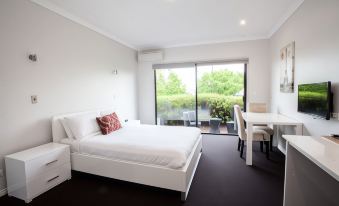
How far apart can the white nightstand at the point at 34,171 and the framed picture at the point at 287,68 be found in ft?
12.6

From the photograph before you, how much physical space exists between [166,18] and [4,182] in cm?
340

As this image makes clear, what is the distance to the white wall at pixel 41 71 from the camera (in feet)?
6.72

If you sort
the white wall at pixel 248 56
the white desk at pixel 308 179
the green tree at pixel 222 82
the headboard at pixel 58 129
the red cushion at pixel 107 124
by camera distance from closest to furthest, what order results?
the white desk at pixel 308 179, the headboard at pixel 58 129, the red cushion at pixel 107 124, the white wall at pixel 248 56, the green tree at pixel 222 82

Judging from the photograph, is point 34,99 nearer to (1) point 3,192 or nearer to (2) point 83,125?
(2) point 83,125

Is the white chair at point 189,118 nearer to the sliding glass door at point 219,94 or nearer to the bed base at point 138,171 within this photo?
the sliding glass door at point 219,94

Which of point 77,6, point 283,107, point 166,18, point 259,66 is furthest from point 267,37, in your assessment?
point 77,6

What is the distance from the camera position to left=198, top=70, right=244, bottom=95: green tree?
4520 millimetres

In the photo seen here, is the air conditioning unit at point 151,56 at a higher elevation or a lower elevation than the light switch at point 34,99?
higher

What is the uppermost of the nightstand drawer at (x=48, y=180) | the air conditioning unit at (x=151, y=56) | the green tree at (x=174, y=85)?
the air conditioning unit at (x=151, y=56)

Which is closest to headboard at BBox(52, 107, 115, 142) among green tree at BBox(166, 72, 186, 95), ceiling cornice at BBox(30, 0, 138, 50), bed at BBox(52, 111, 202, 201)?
bed at BBox(52, 111, 202, 201)

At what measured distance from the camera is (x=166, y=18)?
10.0 ft

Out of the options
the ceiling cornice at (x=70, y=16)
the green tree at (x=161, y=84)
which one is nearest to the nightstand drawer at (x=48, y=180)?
the ceiling cornice at (x=70, y=16)

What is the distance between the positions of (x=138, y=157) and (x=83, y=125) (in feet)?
3.87

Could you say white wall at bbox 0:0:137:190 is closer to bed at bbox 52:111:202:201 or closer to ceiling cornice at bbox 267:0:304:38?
bed at bbox 52:111:202:201
